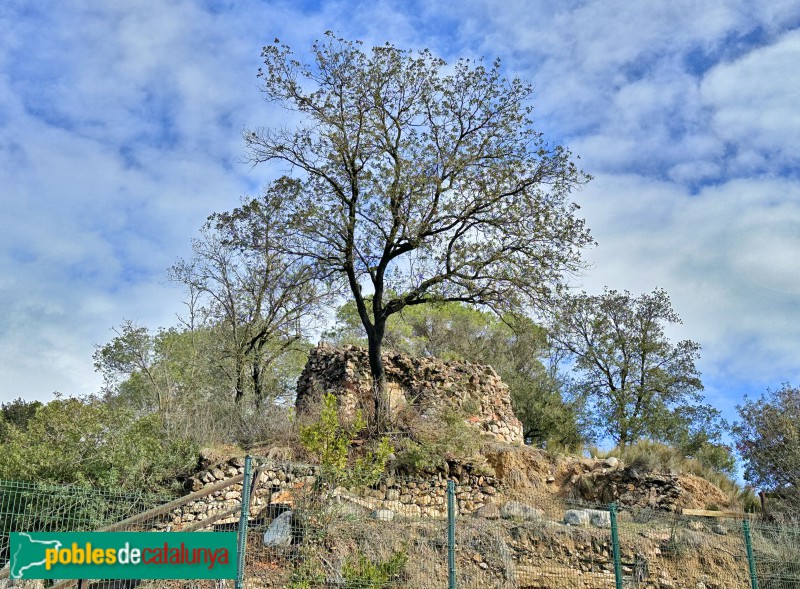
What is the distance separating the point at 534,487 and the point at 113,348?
2103 cm

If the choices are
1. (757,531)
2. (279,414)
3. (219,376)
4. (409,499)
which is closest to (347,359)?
(279,414)

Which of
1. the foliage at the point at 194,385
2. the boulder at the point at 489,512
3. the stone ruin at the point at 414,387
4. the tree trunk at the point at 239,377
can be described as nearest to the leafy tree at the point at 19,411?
the foliage at the point at 194,385

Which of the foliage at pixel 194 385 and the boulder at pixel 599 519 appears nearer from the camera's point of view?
the boulder at pixel 599 519

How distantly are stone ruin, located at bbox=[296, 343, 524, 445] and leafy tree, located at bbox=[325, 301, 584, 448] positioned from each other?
13.5 ft

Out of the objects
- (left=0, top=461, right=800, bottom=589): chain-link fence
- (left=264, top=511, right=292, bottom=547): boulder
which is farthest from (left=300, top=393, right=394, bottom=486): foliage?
(left=264, top=511, right=292, bottom=547): boulder

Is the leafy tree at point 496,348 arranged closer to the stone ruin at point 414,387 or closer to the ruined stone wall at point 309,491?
the stone ruin at point 414,387

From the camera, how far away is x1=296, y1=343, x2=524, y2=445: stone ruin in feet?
65.7

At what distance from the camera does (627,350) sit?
31531 millimetres

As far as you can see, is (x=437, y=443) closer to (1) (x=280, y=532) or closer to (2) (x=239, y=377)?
(1) (x=280, y=532)

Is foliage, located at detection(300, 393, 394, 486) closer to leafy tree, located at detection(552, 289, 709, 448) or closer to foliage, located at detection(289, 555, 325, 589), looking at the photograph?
foliage, located at detection(289, 555, 325, 589)

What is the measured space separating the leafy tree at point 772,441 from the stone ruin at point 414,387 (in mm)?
9087

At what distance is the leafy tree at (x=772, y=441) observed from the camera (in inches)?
925

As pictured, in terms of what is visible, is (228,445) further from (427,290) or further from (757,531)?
(757,531)

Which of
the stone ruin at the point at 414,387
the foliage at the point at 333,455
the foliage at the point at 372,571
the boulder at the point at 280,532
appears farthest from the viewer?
the stone ruin at the point at 414,387
